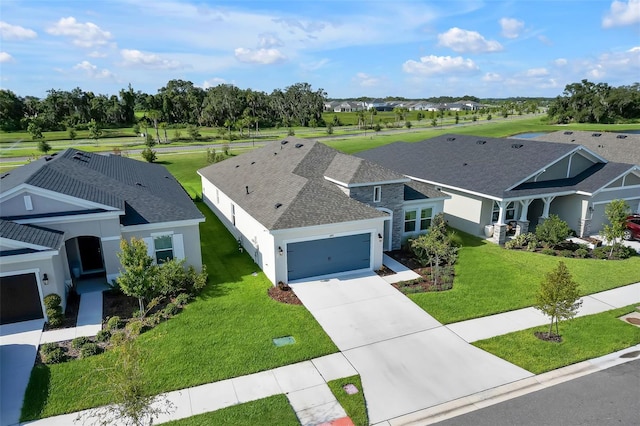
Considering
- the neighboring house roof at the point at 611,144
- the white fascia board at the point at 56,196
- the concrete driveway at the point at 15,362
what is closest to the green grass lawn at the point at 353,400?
the concrete driveway at the point at 15,362

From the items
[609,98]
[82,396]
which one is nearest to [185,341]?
[82,396]

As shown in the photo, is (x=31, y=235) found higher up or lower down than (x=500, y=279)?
higher up

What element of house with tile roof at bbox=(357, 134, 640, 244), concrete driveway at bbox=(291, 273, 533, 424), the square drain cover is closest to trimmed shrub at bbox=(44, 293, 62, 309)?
the square drain cover

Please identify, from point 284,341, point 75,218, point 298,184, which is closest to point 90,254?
point 75,218

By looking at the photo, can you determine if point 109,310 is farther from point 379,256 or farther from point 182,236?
point 379,256

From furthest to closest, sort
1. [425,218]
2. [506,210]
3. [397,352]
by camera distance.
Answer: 1. [506,210]
2. [425,218]
3. [397,352]

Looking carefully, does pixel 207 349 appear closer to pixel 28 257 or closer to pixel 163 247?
pixel 163 247
